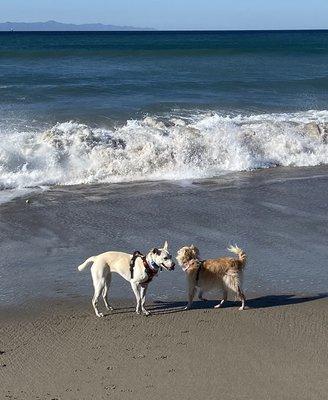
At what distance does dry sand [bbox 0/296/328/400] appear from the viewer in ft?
19.9

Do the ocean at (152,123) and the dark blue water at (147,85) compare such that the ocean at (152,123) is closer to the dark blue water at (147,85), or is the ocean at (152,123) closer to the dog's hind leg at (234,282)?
the dark blue water at (147,85)

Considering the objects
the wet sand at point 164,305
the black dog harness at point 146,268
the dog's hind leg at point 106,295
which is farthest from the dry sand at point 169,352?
the black dog harness at point 146,268

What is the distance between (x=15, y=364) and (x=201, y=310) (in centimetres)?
235

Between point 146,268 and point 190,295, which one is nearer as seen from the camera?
point 146,268

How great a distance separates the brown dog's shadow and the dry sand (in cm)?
1

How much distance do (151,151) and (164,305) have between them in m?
7.41

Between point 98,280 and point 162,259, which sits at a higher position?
point 162,259

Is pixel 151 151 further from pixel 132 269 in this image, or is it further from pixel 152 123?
pixel 132 269

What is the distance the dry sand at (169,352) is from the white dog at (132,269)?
23 centimetres

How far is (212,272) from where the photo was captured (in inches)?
311

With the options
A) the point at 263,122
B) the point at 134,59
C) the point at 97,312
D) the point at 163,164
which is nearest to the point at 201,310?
the point at 97,312

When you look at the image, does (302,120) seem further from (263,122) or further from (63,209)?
(63,209)

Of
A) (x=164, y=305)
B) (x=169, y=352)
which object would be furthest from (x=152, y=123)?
(x=169, y=352)

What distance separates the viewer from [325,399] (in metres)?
5.84
